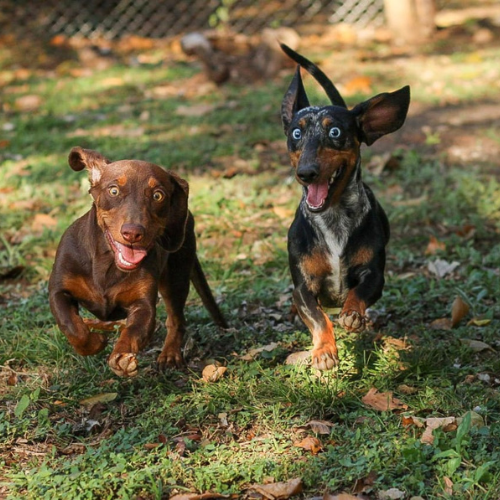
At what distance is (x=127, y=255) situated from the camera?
13.0 feet

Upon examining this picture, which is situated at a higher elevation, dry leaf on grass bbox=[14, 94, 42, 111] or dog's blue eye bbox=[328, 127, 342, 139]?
dog's blue eye bbox=[328, 127, 342, 139]

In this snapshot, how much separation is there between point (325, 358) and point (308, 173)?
819 mm

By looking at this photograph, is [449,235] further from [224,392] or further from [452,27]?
[452,27]

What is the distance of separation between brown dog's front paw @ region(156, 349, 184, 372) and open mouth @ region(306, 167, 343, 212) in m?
1.07

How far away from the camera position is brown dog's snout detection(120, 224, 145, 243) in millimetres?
3754

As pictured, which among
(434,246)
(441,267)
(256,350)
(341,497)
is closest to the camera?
(341,497)

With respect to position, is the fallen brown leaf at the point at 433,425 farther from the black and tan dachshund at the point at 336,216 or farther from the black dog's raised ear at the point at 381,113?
the black dog's raised ear at the point at 381,113

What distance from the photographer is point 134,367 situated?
382 centimetres

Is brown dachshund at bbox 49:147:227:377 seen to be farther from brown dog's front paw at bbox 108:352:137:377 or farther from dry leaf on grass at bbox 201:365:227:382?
dry leaf on grass at bbox 201:365:227:382

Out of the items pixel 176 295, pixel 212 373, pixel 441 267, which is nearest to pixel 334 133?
pixel 176 295

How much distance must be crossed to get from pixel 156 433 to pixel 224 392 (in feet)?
1.38

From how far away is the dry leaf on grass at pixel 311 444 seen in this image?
369 centimetres

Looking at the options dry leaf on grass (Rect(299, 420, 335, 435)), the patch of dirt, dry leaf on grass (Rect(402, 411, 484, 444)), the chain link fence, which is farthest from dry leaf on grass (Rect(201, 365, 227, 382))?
the chain link fence

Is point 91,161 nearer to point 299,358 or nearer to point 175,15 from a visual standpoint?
point 299,358
